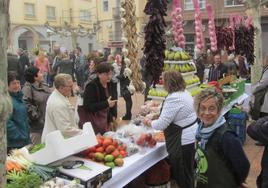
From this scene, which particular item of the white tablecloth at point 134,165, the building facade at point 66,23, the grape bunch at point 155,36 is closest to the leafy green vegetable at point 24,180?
the white tablecloth at point 134,165

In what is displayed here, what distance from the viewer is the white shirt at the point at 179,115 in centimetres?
393

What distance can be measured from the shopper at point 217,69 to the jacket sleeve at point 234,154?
619 centimetres

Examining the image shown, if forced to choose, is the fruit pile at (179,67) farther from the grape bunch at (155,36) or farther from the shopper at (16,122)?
the shopper at (16,122)

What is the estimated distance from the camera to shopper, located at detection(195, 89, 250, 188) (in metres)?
2.55

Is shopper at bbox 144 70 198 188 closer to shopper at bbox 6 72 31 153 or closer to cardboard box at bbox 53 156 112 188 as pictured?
cardboard box at bbox 53 156 112 188

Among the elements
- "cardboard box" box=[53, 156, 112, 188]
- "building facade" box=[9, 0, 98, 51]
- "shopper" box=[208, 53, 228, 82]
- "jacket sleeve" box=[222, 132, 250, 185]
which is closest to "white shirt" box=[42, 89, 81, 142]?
"cardboard box" box=[53, 156, 112, 188]

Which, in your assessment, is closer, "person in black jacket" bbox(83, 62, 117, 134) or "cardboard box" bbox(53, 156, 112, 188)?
"cardboard box" bbox(53, 156, 112, 188)

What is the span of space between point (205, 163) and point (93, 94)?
92.0 inches

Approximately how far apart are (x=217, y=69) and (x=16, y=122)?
18.9ft

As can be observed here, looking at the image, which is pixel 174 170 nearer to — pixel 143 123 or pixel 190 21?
pixel 143 123

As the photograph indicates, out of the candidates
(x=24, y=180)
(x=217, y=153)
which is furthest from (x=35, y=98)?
(x=217, y=153)

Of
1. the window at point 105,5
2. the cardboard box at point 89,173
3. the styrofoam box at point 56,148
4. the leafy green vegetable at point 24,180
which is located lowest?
the cardboard box at point 89,173

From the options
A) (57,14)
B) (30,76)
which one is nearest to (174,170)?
(30,76)

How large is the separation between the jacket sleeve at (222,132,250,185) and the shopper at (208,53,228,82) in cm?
619
